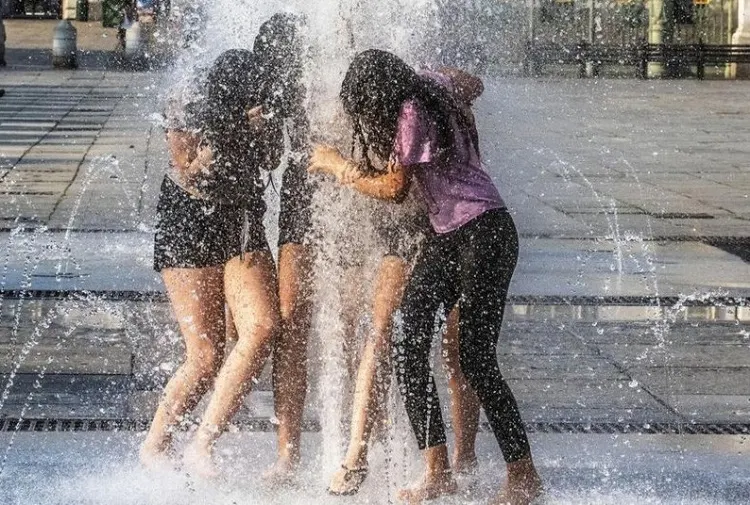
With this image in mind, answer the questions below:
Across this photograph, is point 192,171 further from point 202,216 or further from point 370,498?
point 370,498

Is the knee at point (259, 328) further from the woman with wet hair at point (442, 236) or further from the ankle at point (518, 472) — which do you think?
the ankle at point (518, 472)

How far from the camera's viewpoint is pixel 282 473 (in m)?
5.76

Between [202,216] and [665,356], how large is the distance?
3240mm

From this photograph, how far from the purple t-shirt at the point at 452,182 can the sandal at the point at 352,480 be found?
92 cm

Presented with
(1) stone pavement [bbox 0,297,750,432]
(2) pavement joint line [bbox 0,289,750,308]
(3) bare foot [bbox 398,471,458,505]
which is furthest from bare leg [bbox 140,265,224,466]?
(2) pavement joint line [bbox 0,289,750,308]

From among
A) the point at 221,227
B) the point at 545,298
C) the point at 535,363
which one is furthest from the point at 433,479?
the point at 545,298

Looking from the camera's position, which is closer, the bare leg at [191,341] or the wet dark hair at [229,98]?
the wet dark hair at [229,98]

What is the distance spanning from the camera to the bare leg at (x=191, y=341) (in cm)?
565

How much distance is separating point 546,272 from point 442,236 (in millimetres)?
5184

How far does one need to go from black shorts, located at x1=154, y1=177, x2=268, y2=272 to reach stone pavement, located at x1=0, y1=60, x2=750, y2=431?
1.34 m

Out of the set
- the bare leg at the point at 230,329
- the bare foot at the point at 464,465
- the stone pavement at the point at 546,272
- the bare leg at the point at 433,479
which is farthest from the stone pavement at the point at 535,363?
the bare leg at the point at 433,479

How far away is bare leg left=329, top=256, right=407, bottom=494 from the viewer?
550 cm

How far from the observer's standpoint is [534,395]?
720cm

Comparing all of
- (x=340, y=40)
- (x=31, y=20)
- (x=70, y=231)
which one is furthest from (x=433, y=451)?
(x=31, y=20)
